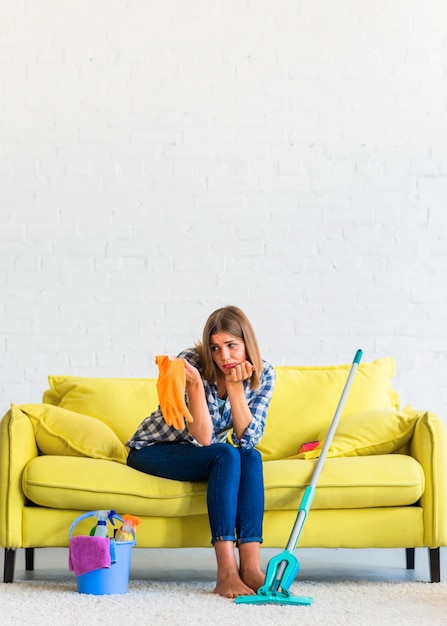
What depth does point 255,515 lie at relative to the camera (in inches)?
115

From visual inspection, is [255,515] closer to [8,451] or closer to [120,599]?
[120,599]

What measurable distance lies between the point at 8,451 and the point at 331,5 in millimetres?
2729

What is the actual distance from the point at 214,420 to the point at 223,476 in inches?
11.7

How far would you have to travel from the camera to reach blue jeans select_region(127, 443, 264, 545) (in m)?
2.90

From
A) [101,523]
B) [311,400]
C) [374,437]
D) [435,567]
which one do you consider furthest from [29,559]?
[435,567]

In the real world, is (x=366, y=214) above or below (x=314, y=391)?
above

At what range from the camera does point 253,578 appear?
2.83m

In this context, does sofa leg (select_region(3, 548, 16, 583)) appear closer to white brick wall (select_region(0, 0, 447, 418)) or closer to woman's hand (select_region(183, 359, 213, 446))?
woman's hand (select_region(183, 359, 213, 446))

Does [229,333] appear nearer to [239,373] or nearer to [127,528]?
[239,373]

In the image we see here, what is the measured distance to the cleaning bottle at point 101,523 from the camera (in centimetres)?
286

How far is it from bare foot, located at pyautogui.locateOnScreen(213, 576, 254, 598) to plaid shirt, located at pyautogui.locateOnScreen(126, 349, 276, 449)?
47 cm

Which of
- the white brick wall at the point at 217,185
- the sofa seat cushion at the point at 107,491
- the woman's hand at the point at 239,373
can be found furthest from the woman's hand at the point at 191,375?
the white brick wall at the point at 217,185

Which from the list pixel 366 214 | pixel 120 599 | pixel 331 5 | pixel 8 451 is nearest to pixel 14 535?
pixel 8 451

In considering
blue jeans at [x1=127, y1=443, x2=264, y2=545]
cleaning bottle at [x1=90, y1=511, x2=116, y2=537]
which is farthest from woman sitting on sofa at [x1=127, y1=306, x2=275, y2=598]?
cleaning bottle at [x1=90, y1=511, x2=116, y2=537]
